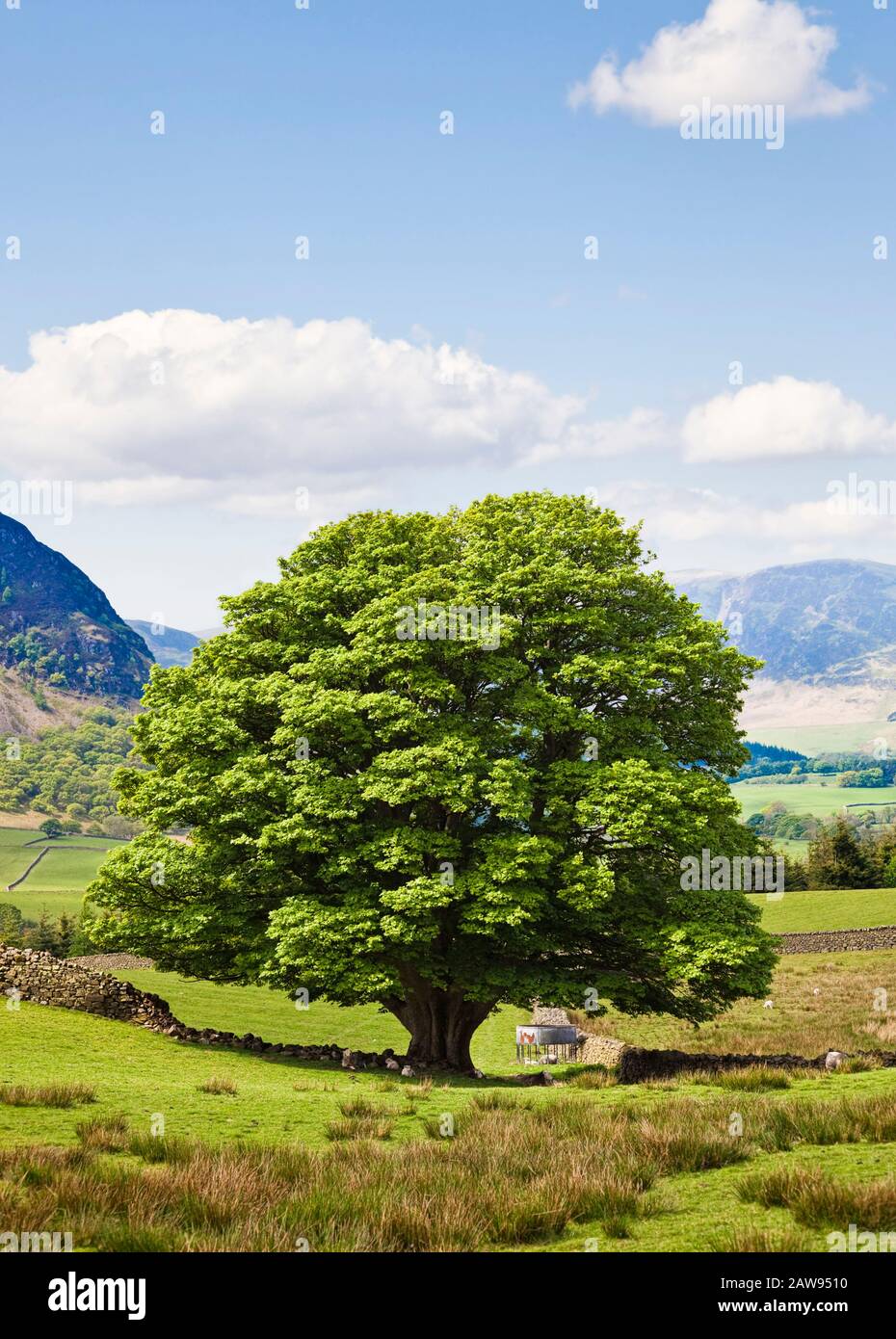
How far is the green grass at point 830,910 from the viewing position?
79000mm

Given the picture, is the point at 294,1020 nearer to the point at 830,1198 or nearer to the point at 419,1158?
the point at 419,1158

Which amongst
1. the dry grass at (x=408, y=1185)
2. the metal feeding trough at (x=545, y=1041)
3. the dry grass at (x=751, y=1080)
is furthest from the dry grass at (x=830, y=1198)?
the metal feeding trough at (x=545, y=1041)

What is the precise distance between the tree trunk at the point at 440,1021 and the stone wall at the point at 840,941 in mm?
45724

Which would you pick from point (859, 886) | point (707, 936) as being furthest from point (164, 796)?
point (859, 886)

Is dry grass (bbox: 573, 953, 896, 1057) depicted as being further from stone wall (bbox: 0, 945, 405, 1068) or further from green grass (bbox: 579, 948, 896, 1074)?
stone wall (bbox: 0, 945, 405, 1068)

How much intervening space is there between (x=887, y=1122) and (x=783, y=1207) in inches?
166

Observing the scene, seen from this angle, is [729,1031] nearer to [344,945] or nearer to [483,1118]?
[344,945]

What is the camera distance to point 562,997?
2727 centimetres

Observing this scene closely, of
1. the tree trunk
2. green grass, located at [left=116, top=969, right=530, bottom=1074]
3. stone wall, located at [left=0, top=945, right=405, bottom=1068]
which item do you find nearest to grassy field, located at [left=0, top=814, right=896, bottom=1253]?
stone wall, located at [left=0, top=945, right=405, bottom=1068]

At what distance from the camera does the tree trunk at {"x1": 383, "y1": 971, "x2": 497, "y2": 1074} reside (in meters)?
29.9

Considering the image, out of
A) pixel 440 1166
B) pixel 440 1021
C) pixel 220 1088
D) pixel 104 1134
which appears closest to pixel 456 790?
pixel 440 1021

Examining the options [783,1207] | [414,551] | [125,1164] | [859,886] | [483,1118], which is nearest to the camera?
[783,1207]

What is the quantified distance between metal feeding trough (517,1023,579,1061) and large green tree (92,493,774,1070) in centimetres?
1014

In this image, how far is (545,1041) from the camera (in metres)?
40.0
